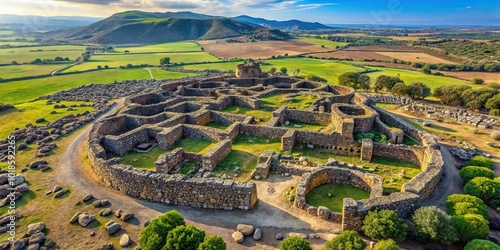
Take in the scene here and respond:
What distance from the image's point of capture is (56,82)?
2771 inches

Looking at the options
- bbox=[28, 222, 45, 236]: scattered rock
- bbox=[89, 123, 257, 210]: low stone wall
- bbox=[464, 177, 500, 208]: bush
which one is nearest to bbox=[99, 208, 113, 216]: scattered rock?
bbox=[89, 123, 257, 210]: low stone wall

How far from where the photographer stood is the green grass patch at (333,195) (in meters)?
16.9

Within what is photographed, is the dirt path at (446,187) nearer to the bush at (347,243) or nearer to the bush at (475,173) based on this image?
the bush at (475,173)

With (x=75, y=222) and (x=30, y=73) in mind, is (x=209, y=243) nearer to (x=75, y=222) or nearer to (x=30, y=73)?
(x=75, y=222)

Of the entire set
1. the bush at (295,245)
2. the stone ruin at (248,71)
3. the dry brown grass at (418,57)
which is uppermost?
the dry brown grass at (418,57)

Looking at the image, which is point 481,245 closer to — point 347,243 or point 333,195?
point 347,243

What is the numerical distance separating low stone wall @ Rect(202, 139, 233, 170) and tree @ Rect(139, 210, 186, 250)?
24.7ft

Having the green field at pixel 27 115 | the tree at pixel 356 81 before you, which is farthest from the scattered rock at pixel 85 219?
the tree at pixel 356 81

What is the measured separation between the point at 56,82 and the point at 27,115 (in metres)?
36.5

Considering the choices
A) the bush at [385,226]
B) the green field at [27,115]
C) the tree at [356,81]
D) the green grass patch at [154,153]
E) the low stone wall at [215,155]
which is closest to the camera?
the bush at [385,226]

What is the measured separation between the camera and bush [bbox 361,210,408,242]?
13336 millimetres

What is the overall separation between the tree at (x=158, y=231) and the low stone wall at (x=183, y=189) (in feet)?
10.8

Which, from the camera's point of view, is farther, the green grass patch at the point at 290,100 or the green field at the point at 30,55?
the green field at the point at 30,55

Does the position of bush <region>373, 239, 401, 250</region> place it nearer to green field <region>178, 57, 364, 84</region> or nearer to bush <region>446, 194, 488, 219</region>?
bush <region>446, 194, 488, 219</region>
